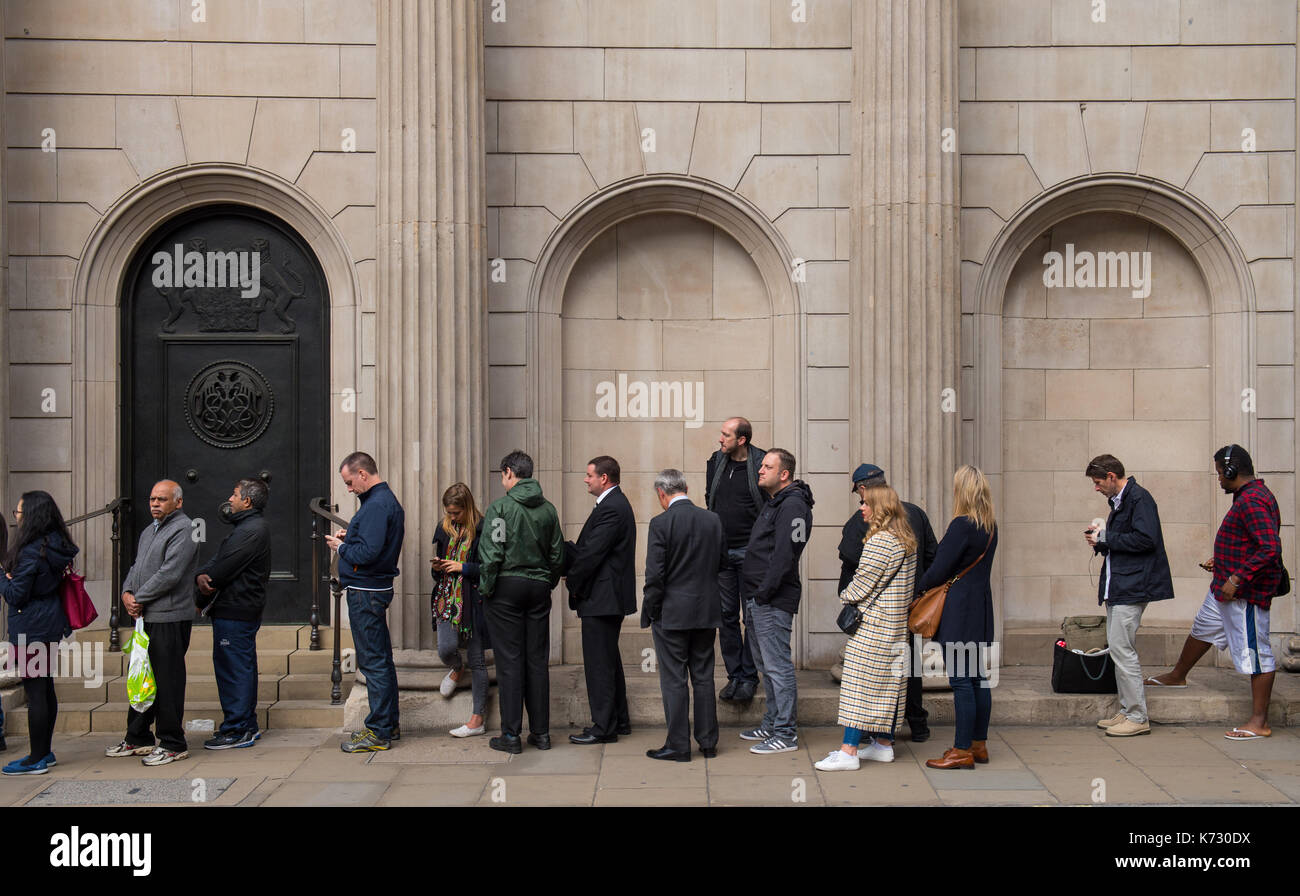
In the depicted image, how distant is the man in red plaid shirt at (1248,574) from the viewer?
27.7 feet

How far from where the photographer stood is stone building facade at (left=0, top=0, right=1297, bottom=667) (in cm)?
1012

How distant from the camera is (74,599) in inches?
321

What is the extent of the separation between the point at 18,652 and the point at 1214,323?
9.81 meters

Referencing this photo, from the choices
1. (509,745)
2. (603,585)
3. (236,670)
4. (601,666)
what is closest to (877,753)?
(601,666)

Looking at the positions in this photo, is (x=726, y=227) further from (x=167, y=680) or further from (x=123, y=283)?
(x=167, y=680)

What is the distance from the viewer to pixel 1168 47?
10344mm

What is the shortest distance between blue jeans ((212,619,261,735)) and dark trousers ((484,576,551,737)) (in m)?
1.72

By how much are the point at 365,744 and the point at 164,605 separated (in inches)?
65.5

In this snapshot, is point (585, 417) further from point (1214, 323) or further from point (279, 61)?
point (1214, 323)

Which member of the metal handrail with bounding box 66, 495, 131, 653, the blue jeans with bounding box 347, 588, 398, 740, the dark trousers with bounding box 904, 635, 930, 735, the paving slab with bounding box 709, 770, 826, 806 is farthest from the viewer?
the metal handrail with bounding box 66, 495, 131, 653

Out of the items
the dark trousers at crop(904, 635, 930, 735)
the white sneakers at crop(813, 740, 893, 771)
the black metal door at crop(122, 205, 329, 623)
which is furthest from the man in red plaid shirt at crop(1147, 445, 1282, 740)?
the black metal door at crop(122, 205, 329, 623)

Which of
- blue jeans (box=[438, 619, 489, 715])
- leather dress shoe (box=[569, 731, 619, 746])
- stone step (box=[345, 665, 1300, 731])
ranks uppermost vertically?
blue jeans (box=[438, 619, 489, 715])

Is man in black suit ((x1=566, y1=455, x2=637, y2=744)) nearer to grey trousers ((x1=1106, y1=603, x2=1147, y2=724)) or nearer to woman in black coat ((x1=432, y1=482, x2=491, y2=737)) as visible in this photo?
woman in black coat ((x1=432, y1=482, x2=491, y2=737))
